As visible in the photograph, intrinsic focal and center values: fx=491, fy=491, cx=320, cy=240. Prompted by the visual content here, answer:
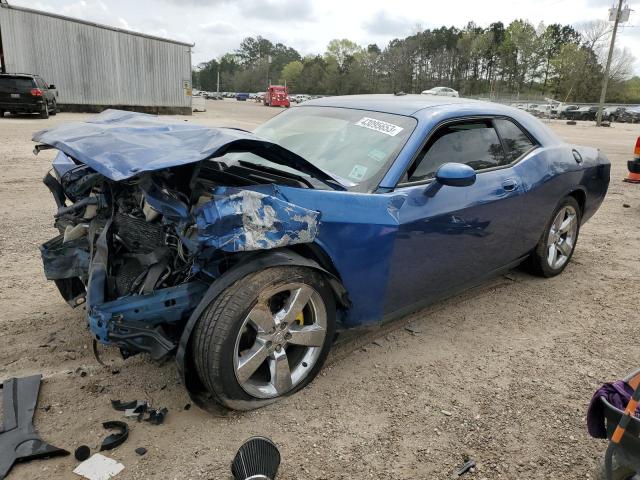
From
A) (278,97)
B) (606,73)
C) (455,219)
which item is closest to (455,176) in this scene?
(455,219)

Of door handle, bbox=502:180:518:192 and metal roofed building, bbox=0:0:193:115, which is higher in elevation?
metal roofed building, bbox=0:0:193:115

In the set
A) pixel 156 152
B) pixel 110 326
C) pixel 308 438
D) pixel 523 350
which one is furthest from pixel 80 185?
pixel 523 350

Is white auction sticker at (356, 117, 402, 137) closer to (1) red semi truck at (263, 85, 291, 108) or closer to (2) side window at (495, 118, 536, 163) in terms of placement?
(2) side window at (495, 118, 536, 163)

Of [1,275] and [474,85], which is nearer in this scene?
[1,275]

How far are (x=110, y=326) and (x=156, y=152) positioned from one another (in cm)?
86

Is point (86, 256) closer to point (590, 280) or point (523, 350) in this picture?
point (523, 350)

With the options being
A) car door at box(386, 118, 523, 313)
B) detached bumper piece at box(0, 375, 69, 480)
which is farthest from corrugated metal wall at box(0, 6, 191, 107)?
car door at box(386, 118, 523, 313)

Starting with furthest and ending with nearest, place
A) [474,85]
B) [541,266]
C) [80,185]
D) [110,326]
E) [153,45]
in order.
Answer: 1. [474,85]
2. [153,45]
3. [541,266]
4. [80,185]
5. [110,326]

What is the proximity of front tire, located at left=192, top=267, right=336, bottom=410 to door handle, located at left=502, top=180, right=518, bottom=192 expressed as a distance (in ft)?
5.56

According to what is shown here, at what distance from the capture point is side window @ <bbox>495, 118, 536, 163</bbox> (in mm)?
3801

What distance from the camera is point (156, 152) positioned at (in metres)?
2.42

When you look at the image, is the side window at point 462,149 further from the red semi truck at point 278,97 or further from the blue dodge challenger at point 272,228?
the red semi truck at point 278,97

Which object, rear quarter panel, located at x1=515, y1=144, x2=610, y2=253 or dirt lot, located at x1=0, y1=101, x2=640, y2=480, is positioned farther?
rear quarter panel, located at x1=515, y1=144, x2=610, y2=253

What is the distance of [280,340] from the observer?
2.51 m
